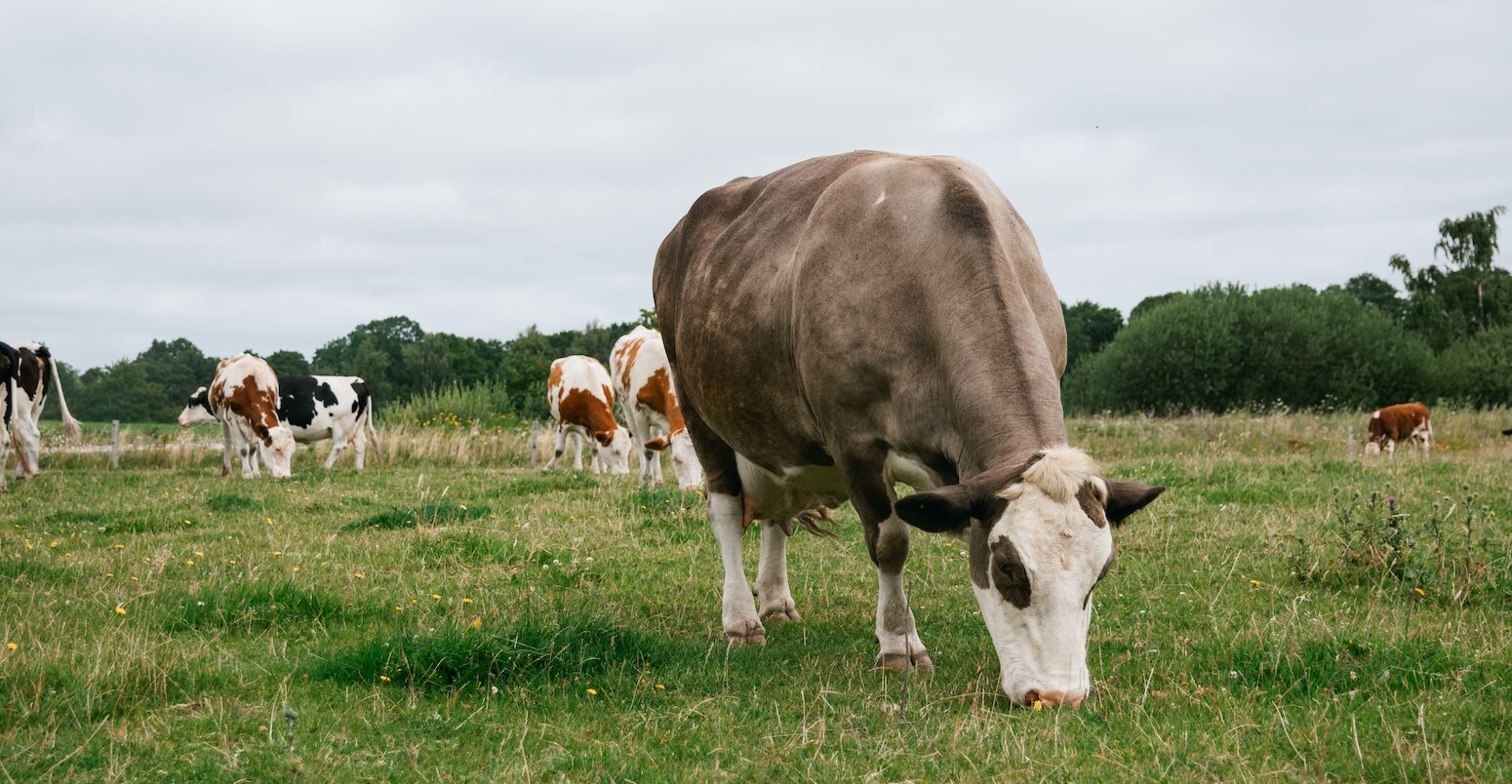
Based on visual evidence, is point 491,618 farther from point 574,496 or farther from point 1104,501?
point 574,496

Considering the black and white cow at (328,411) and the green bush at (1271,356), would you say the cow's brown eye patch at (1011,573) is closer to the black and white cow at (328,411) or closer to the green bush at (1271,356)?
the black and white cow at (328,411)

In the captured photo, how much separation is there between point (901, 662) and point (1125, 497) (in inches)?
56.0

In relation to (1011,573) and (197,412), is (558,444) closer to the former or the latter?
(197,412)

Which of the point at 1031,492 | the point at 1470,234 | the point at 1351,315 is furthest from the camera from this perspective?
the point at 1470,234

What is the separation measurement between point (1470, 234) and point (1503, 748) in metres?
64.0

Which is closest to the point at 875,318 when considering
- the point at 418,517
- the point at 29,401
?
the point at 418,517

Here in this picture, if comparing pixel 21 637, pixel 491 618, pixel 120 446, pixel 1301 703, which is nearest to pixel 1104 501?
pixel 1301 703

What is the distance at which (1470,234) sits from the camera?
187 ft

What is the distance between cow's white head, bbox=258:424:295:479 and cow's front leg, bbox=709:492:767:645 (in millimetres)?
14457

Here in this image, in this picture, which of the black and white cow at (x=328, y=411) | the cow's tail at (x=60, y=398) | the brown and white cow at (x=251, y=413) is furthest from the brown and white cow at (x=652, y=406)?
the cow's tail at (x=60, y=398)

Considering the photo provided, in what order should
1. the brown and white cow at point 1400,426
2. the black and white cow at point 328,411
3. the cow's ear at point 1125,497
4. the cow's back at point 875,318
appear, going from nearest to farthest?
the cow's ear at point 1125,497
the cow's back at point 875,318
the black and white cow at point 328,411
the brown and white cow at point 1400,426

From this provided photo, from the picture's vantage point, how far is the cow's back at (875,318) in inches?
173

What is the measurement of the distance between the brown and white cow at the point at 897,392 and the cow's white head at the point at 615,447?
12978mm

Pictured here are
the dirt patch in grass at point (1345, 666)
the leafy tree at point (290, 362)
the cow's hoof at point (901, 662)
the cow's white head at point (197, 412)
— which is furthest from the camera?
the leafy tree at point (290, 362)
